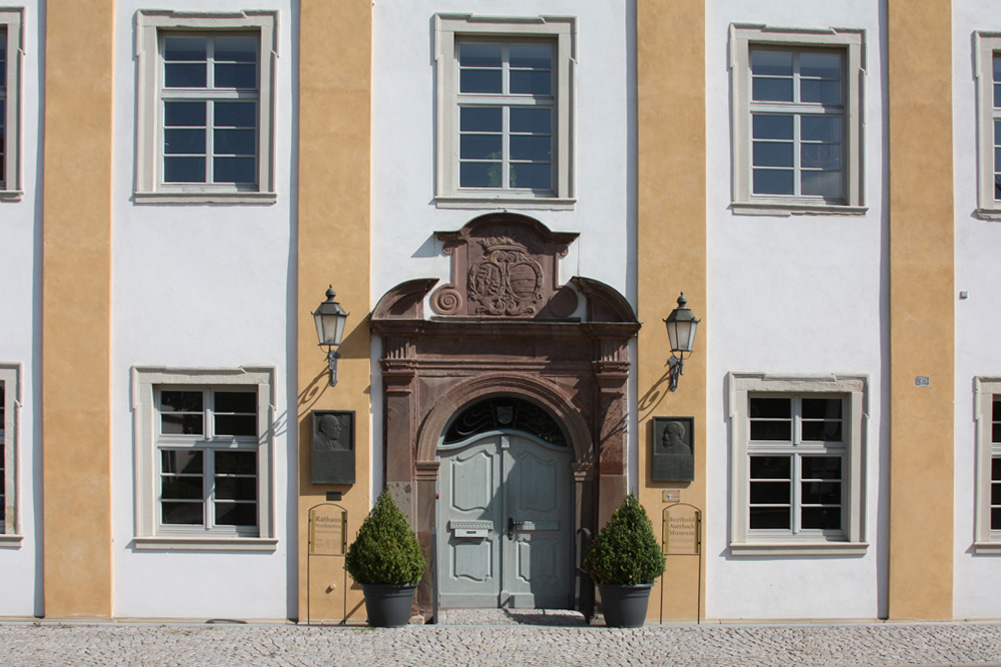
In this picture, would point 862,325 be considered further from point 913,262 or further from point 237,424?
point 237,424

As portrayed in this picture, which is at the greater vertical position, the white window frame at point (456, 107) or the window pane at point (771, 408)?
the white window frame at point (456, 107)

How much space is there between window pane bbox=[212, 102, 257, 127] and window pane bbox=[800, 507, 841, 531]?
640cm

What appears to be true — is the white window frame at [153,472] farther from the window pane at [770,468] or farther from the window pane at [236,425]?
the window pane at [770,468]

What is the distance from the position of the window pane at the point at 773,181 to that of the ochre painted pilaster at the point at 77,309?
19.9 feet

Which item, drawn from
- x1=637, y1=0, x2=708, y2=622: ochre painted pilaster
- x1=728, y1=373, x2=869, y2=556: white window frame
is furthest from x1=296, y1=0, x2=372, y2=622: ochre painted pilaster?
x1=728, y1=373, x2=869, y2=556: white window frame

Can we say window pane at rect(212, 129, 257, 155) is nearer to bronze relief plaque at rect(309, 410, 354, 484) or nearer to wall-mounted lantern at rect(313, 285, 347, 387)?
wall-mounted lantern at rect(313, 285, 347, 387)

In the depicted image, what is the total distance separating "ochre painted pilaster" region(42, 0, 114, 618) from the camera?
8266mm

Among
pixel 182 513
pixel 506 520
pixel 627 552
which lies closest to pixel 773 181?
pixel 627 552

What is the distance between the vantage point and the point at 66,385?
8.28m

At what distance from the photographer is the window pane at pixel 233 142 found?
8.59m

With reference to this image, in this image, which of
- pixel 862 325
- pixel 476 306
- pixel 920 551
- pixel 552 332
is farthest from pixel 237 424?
pixel 920 551

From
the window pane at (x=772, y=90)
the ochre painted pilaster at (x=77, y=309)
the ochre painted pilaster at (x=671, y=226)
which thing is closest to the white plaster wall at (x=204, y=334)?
the ochre painted pilaster at (x=77, y=309)

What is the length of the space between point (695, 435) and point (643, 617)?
1.69 m

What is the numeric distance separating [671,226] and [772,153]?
1.32 m
